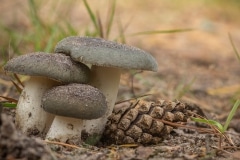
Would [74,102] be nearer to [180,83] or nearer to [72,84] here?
[72,84]

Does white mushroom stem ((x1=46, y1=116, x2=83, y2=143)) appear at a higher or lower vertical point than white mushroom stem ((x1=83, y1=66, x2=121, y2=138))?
lower

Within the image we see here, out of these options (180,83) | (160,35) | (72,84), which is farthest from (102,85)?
(160,35)

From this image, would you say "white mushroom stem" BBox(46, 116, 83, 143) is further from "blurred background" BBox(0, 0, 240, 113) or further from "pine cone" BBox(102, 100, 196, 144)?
"blurred background" BBox(0, 0, 240, 113)

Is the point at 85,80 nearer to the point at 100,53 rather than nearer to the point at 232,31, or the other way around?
the point at 100,53

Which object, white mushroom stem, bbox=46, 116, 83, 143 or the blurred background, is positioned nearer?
white mushroom stem, bbox=46, 116, 83, 143

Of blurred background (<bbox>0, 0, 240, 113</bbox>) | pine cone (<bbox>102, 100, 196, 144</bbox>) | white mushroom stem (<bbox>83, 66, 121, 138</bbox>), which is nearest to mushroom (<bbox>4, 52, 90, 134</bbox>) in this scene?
white mushroom stem (<bbox>83, 66, 121, 138</bbox>)

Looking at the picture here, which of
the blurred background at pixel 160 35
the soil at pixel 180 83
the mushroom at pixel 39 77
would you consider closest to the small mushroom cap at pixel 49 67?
the mushroom at pixel 39 77

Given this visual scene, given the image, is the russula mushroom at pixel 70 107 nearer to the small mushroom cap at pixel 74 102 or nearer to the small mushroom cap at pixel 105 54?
the small mushroom cap at pixel 74 102

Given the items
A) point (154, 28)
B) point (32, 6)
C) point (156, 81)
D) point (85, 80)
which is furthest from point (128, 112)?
point (154, 28)
